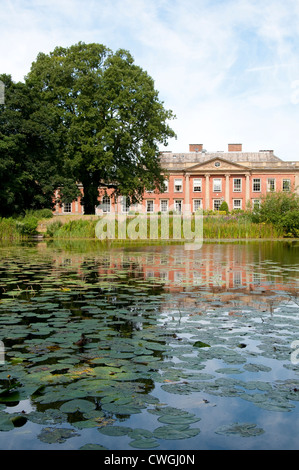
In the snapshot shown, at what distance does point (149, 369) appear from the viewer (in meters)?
2.77

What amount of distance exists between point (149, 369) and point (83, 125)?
29.8m

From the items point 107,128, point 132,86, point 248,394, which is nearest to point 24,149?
point 107,128

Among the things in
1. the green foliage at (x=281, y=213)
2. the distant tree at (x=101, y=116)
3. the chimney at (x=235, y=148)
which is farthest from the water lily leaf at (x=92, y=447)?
the chimney at (x=235, y=148)

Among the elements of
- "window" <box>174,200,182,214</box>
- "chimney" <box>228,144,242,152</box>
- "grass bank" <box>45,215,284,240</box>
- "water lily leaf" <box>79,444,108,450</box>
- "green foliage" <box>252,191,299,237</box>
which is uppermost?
"chimney" <box>228,144,242,152</box>

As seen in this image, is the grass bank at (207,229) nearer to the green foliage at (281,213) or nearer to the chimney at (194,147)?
the green foliage at (281,213)

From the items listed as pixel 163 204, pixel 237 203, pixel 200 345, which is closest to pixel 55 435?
pixel 200 345

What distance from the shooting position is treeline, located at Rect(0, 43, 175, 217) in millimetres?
28078

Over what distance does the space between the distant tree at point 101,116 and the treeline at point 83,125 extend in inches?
2.7

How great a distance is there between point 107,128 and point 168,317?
28.3m

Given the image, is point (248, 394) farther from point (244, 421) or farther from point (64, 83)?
point (64, 83)

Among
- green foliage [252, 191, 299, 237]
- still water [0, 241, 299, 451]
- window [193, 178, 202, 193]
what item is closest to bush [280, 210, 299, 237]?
green foliage [252, 191, 299, 237]

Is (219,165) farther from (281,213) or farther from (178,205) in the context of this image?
Answer: (281,213)

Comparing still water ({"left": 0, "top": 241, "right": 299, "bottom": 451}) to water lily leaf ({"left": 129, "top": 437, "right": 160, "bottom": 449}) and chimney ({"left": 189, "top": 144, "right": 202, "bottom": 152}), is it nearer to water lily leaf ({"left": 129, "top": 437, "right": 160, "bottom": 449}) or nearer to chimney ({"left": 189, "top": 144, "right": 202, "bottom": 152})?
water lily leaf ({"left": 129, "top": 437, "right": 160, "bottom": 449})

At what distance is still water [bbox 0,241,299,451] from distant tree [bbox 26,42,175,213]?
25598 mm
